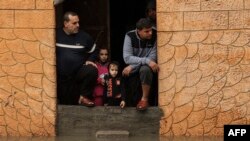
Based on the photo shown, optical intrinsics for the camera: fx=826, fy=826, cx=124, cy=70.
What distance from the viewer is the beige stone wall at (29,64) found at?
10.3 metres

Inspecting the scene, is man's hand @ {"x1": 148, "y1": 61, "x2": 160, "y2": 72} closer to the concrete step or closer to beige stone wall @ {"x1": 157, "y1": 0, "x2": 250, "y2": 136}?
beige stone wall @ {"x1": 157, "y1": 0, "x2": 250, "y2": 136}

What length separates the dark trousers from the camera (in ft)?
33.8

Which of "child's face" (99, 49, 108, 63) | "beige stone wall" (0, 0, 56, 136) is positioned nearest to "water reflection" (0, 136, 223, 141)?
"beige stone wall" (0, 0, 56, 136)

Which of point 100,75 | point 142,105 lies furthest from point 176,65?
point 100,75

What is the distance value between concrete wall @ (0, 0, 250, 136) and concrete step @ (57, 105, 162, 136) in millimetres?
125

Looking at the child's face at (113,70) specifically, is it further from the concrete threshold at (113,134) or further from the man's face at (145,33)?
the concrete threshold at (113,134)

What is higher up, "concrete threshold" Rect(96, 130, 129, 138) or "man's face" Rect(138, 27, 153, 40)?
"man's face" Rect(138, 27, 153, 40)

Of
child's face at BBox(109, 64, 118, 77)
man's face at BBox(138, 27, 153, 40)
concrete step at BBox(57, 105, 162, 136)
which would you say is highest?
man's face at BBox(138, 27, 153, 40)

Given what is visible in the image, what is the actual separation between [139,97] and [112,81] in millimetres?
412

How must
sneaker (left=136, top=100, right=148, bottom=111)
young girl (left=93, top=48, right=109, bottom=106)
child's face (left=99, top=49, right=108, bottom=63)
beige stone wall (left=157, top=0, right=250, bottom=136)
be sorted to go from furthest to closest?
child's face (left=99, top=49, right=108, bottom=63)
young girl (left=93, top=48, right=109, bottom=106)
sneaker (left=136, top=100, right=148, bottom=111)
beige stone wall (left=157, top=0, right=250, bottom=136)

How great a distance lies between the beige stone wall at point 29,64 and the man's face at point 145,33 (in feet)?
3.60

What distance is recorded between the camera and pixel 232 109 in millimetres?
10188

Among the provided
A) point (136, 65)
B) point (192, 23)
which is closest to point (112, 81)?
point (136, 65)

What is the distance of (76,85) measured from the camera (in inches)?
414
